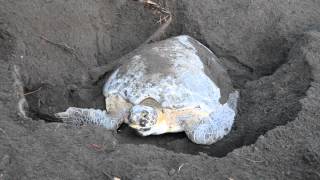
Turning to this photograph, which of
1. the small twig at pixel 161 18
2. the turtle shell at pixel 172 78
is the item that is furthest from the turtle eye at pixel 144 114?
the small twig at pixel 161 18

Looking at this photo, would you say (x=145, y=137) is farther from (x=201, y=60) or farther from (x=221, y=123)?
(x=201, y=60)

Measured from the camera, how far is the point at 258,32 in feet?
13.6

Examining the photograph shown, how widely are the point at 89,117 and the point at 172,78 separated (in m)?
0.66

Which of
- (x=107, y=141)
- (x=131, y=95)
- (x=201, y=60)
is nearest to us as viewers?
(x=107, y=141)

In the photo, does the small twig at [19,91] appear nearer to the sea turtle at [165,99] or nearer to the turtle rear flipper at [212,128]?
the sea turtle at [165,99]

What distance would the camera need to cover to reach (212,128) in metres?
3.44

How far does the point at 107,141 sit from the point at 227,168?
2.31 feet

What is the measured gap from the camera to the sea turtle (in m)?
3.39

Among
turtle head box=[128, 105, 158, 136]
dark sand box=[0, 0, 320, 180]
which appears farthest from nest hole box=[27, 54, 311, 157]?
turtle head box=[128, 105, 158, 136]

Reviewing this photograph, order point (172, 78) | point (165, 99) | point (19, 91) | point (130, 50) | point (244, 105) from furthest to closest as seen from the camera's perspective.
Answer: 1. point (130, 50)
2. point (244, 105)
3. point (172, 78)
4. point (165, 99)
5. point (19, 91)

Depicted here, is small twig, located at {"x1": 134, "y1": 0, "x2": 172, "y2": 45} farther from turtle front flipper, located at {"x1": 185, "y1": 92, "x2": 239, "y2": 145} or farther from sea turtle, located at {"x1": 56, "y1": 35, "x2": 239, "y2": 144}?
turtle front flipper, located at {"x1": 185, "y1": 92, "x2": 239, "y2": 145}

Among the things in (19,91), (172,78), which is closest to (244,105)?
(172,78)

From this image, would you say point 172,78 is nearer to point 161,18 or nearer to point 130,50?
point 130,50

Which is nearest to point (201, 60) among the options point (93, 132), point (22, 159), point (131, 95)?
point (131, 95)
